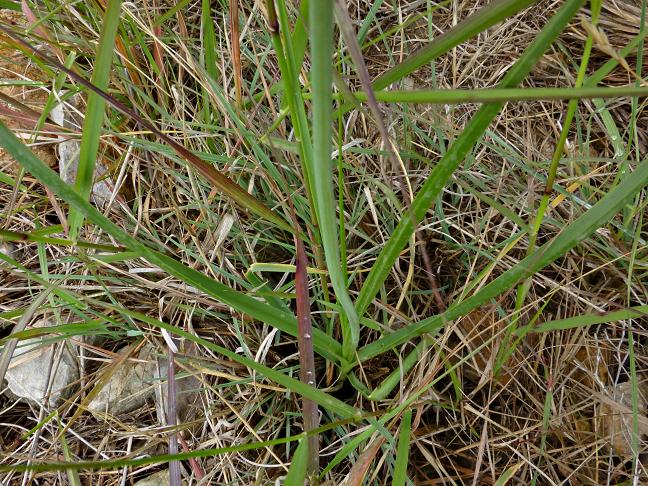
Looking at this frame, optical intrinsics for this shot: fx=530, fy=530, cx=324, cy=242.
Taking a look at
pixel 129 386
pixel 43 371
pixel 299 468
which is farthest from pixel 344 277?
pixel 43 371

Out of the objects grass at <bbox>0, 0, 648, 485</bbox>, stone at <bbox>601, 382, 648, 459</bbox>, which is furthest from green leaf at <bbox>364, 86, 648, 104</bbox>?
stone at <bbox>601, 382, 648, 459</bbox>

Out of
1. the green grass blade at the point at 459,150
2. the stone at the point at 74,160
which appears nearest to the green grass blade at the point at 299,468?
the green grass blade at the point at 459,150

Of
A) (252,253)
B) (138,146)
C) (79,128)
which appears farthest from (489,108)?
(79,128)

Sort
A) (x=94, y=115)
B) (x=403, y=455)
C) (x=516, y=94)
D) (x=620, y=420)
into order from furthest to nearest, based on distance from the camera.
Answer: (x=620, y=420) → (x=403, y=455) → (x=94, y=115) → (x=516, y=94)

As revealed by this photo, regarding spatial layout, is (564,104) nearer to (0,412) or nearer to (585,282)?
(585,282)

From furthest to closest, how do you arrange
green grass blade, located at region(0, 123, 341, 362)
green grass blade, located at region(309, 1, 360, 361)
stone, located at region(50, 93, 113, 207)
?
stone, located at region(50, 93, 113, 207)
green grass blade, located at region(0, 123, 341, 362)
green grass blade, located at region(309, 1, 360, 361)

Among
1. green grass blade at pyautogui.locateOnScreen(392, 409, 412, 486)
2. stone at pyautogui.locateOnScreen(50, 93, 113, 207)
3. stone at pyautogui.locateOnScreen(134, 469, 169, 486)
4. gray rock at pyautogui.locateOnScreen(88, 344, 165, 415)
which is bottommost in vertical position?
stone at pyautogui.locateOnScreen(134, 469, 169, 486)

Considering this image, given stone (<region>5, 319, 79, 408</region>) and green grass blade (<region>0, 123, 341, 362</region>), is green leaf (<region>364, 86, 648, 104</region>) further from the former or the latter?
stone (<region>5, 319, 79, 408</region>)

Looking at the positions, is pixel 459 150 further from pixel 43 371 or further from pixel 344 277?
pixel 43 371
